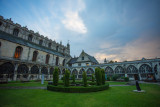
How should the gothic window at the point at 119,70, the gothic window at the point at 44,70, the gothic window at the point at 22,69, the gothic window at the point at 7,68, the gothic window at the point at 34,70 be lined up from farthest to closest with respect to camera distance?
the gothic window at the point at 44,70 < the gothic window at the point at 119,70 < the gothic window at the point at 34,70 < the gothic window at the point at 22,69 < the gothic window at the point at 7,68

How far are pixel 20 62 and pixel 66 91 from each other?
1037 inches

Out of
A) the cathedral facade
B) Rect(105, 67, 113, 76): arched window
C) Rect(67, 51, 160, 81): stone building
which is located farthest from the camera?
Rect(105, 67, 113, 76): arched window

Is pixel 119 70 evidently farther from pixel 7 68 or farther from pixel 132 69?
pixel 7 68

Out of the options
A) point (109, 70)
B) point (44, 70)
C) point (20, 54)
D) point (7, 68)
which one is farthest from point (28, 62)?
point (109, 70)

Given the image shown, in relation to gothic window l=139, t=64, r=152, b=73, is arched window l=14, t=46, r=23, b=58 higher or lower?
higher

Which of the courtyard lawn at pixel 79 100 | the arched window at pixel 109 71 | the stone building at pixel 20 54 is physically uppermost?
the stone building at pixel 20 54

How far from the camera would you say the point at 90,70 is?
45125 millimetres

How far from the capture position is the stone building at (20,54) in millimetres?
27312

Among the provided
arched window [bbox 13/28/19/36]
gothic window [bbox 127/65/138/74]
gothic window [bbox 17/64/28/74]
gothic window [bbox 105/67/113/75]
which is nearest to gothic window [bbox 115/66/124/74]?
gothic window [bbox 105/67/113/75]

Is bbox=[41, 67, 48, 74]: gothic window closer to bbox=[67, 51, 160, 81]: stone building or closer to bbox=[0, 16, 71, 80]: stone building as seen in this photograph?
bbox=[0, 16, 71, 80]: stone building

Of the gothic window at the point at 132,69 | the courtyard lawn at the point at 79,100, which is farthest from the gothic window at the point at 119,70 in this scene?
the courtyard lawn at the point at 79,100

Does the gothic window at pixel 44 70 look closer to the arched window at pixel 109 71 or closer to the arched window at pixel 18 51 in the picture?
the arched window at pixel 18 51

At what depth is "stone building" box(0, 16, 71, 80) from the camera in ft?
89.6

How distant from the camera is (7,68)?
87.5 feet
